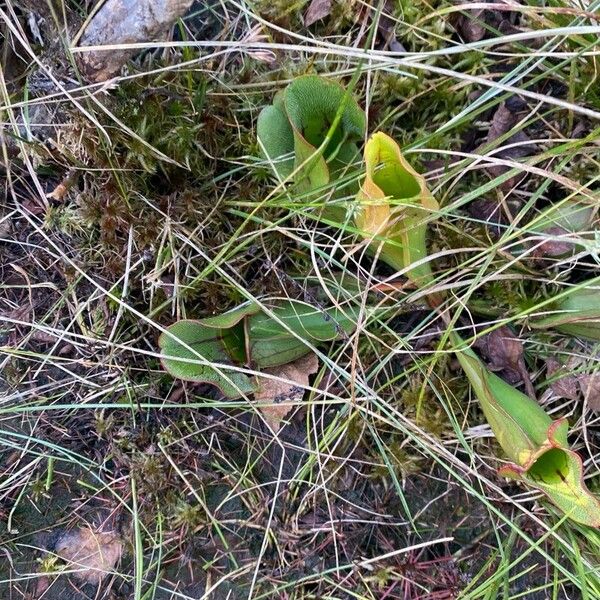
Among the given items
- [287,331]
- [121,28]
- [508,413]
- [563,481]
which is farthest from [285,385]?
[121,28]

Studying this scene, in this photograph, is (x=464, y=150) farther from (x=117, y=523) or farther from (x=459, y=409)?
(x=117, y=523)

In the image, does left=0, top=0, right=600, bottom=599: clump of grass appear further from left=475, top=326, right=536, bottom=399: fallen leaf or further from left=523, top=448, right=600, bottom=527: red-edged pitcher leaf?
left=523, top=448, right=600, bottom=527: red-edged pitcher leaf

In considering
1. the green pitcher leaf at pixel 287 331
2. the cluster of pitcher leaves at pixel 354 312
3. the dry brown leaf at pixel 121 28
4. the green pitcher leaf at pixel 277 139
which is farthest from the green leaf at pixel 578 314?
the dry brown leaf at pixel 121 28

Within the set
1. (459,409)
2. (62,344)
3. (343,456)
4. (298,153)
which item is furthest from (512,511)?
(62,344)

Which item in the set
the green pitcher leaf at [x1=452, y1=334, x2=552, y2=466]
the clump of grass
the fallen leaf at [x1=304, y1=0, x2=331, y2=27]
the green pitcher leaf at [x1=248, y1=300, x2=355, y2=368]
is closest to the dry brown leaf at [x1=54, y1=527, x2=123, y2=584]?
the clump of grass

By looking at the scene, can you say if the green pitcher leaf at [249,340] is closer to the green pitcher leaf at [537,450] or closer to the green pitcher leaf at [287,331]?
the green pitcher leaf at [287,331]

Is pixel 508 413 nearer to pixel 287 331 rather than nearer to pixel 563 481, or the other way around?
pixel 563 481
